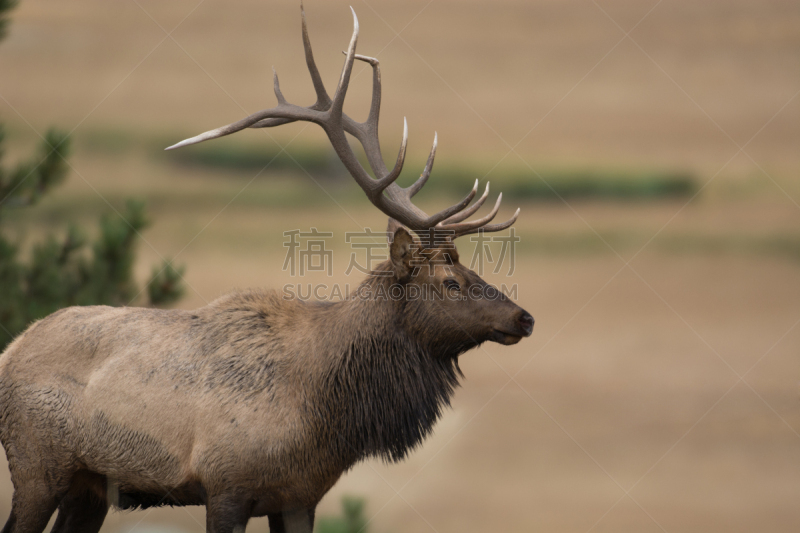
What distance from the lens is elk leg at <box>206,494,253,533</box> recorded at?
480cm

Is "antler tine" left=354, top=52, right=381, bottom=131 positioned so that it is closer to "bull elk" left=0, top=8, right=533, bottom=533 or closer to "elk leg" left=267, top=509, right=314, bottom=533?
"bull elk" left=0, top=8, right=533, bottom=533

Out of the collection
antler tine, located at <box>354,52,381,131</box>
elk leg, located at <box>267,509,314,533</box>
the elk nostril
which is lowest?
elk leg, located at <box>267,509,314,533</box>

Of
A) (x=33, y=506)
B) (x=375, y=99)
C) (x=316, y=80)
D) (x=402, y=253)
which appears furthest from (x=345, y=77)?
(x=33, y=506)

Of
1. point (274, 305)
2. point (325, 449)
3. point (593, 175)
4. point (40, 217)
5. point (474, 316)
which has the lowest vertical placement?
point (40, 217)

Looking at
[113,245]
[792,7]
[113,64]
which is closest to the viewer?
[113,245]

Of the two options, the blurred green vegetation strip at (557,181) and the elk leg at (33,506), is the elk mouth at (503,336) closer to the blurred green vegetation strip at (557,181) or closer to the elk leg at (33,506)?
the elk leg at (33,506)

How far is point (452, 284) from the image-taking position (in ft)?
16.9

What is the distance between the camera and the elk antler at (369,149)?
515cm

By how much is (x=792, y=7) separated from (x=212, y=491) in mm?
24051

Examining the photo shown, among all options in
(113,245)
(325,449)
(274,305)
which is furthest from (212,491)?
(113,245)

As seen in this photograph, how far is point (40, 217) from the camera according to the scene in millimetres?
21422

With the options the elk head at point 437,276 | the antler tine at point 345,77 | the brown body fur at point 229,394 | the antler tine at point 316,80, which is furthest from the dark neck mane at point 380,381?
the antler tine at point 316,80

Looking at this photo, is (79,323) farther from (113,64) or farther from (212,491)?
(113,64)

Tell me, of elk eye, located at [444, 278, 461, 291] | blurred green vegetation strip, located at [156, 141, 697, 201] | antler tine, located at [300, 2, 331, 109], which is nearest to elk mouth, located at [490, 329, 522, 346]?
elk eye, located at [444, 278, 461, 291]
